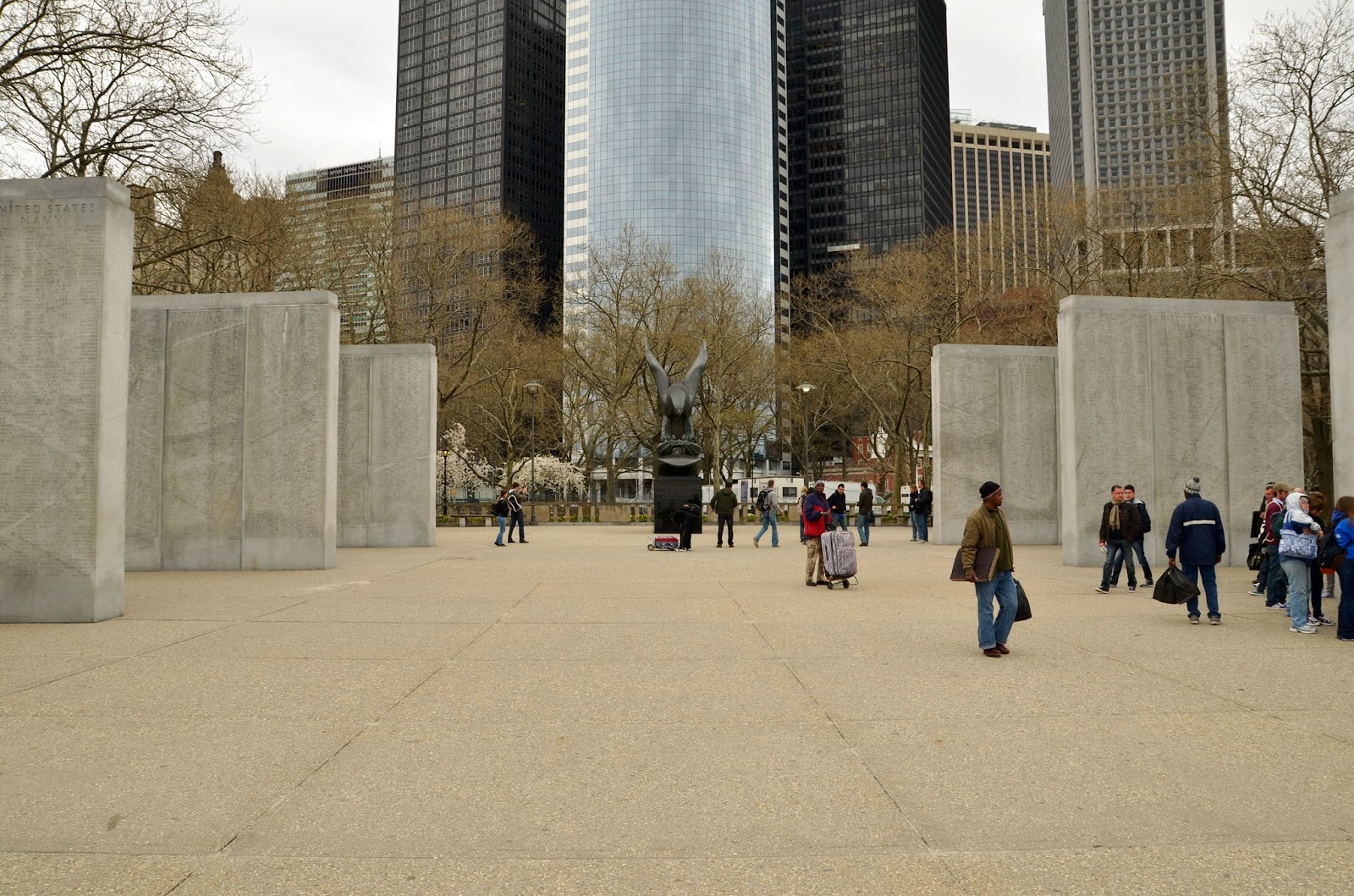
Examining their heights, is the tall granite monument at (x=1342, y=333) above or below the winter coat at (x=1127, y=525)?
above

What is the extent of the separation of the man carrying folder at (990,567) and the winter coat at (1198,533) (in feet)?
10.1

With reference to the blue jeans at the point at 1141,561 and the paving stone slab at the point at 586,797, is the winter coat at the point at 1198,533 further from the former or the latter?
the paving stone slab at the point at 586,797

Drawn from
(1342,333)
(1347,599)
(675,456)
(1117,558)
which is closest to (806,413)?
(675,456)

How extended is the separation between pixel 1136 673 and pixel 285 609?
9.22 meters

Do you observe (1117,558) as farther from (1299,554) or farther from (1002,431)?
(1002,431)

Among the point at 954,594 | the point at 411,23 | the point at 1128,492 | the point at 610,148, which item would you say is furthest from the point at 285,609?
the point at 411,23

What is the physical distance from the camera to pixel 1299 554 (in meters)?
9.52

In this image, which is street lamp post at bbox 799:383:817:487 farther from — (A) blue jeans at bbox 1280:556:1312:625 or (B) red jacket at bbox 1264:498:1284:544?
(A) blue jeans at bbox 1280:556:1312:625

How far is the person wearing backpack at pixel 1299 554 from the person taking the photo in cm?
950

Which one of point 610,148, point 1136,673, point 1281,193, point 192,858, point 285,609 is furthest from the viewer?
point 610,148

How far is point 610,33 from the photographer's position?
130m

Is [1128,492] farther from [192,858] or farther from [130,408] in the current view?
[130,408]

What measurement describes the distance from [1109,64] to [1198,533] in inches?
5452

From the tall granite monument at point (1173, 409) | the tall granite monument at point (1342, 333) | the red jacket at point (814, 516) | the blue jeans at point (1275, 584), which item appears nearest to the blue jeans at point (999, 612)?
the blue jeans at point (1275, 584)
